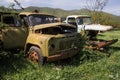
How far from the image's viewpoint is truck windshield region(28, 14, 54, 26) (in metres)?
10.1

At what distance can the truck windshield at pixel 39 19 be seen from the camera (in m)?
10.1

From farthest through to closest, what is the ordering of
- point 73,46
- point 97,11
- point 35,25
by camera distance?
point 97,11 < point 35,25 < point 73,46

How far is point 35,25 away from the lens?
996 cm

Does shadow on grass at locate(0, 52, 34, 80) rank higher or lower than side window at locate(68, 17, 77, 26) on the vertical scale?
lower

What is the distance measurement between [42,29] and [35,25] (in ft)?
2.44

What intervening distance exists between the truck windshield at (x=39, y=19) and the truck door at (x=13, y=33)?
0.40m

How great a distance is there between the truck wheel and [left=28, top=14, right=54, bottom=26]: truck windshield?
4.30 ft

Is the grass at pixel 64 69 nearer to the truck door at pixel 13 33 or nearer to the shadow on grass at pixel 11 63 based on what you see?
the shadow on grass at pixel 11 63

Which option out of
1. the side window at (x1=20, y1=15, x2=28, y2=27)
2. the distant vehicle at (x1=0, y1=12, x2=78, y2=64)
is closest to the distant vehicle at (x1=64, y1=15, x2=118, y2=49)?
the distant vehicle at (x1=0, y1=12, x2=78, y2=64)

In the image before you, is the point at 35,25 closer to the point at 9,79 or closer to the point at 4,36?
the point at 4,36

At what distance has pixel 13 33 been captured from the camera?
9.96m

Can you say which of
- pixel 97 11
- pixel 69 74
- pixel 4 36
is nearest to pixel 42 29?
pixel 4 36

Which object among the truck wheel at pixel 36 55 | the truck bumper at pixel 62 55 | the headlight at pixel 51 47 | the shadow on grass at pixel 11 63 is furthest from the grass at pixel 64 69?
the headlight at pixel 51 47

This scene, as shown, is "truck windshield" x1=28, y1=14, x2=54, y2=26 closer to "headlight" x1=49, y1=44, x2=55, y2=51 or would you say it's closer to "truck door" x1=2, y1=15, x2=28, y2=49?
"truck door" x1=2, y1=15, x2=28, y2=49
